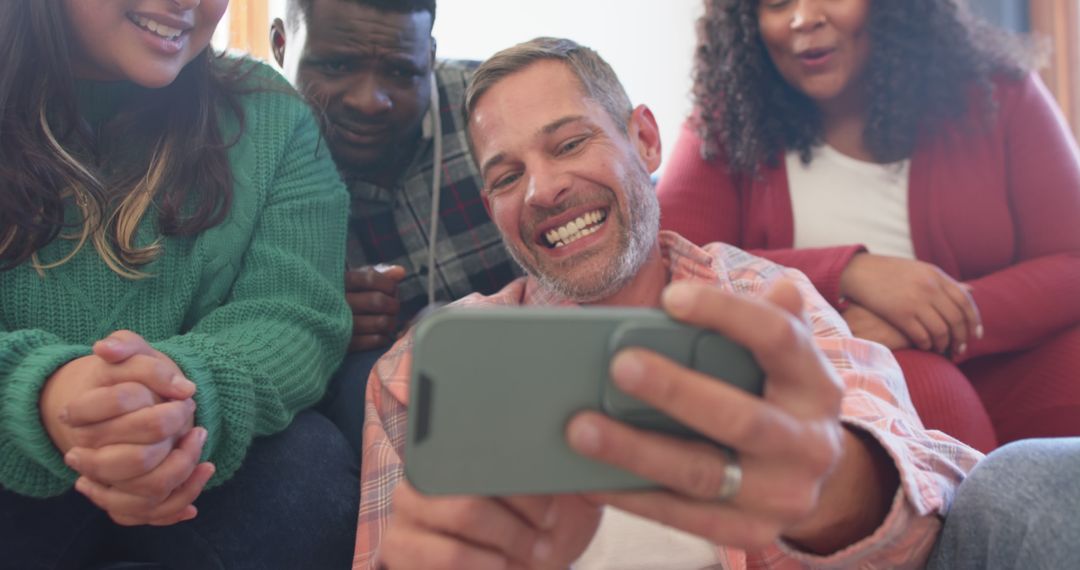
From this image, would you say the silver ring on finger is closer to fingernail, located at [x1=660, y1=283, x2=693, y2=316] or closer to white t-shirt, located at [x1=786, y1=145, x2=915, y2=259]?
fingernail, located at [x1=660, y1=283, x2=693, y2=316]

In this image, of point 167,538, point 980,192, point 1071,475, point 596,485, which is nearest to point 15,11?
point 167,538

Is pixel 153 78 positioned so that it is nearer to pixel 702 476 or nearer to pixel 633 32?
pixel 702 476

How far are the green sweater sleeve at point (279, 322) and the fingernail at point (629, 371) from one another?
495mm

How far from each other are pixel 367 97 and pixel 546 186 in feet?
1.46

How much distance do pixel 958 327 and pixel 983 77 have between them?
1.50ft

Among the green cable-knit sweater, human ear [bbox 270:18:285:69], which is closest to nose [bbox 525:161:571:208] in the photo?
the green cable-knit sweater

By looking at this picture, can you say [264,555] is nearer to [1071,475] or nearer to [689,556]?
[689,556]

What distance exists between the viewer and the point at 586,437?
481 millimetres

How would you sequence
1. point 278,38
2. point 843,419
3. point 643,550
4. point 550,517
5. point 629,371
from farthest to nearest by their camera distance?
point 278,38, point 643,550, point 843,419, point 550,517, point 629,371

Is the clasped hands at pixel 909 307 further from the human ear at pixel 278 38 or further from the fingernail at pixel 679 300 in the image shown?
the human ear at pixel 278 38

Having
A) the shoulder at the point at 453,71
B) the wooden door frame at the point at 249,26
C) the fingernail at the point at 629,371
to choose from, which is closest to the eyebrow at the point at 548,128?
the shoulder at the point at 453,71

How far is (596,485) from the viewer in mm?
505

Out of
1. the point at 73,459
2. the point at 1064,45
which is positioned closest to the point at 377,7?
the point at 73,459

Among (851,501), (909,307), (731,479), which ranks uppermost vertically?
(731,479)
